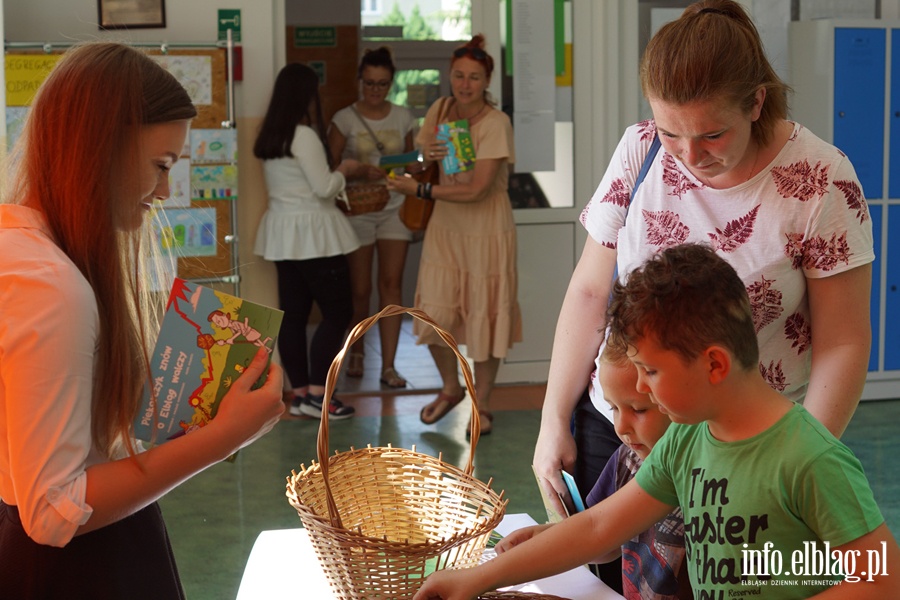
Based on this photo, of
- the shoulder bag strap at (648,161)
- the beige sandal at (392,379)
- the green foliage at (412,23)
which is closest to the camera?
the shoulder bag strap at (648,161)

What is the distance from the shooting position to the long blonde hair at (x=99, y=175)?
142 centimetres

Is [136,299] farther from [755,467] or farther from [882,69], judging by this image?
[882,69]

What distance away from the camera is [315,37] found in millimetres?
6898

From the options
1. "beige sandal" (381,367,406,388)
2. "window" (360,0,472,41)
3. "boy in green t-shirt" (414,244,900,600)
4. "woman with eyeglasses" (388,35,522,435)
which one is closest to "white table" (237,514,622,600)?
"boy in green t-shirt" (414,244,900,600)

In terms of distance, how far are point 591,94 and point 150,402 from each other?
4.92 metres

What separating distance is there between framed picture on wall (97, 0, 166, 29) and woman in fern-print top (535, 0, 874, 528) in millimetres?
4153

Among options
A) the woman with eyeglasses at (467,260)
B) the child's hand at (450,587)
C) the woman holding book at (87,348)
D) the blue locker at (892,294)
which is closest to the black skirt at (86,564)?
the woman holding book at (87,348)

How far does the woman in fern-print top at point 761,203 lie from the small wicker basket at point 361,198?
3.67 metres

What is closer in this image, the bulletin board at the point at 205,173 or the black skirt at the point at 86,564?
the black skirt at the point at 86,564

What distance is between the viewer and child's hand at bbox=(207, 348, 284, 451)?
4.88 ft

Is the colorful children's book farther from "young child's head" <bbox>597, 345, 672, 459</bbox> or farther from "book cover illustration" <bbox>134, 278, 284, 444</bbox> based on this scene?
"book cover illustration" <bbox>134, 278, 284, 444</bbox>

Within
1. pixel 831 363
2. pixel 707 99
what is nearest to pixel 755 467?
pixel 831 363

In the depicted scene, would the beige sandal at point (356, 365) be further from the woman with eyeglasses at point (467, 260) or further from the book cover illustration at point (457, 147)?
the book cover illustration at point (457, 147)

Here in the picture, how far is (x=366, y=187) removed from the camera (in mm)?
5520
